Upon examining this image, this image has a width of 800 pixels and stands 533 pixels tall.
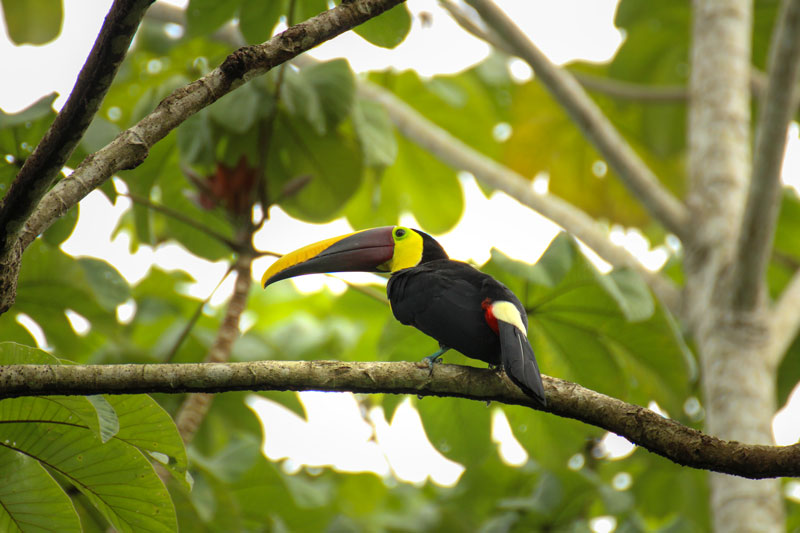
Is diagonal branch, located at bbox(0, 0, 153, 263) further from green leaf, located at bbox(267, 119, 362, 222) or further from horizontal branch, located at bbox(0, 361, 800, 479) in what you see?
green leaf, located at bbox(267, 119, 362, 222)

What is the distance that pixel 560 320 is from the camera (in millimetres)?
2955

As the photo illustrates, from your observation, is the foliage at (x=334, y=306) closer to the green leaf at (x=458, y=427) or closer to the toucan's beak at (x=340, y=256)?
the green leaf at (x=458, y=427)

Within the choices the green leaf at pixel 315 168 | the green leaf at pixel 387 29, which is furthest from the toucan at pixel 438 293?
the green leaf at pixel 315 168

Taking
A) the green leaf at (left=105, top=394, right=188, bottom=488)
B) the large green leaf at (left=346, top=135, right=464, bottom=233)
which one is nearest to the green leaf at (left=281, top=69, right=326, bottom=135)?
the large green leaf at (left=346, top=135, right=464, bottom=233)

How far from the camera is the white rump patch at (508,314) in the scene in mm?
2082

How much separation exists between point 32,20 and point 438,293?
82.8 inches

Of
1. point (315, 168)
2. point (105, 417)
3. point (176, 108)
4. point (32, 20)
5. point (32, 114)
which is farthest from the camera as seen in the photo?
point (315, 168)

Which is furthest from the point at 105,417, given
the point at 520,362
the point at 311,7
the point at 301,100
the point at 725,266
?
the point at 725,266

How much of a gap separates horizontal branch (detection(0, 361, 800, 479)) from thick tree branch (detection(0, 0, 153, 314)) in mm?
321

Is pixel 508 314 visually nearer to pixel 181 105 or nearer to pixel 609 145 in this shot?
pixel 181 105

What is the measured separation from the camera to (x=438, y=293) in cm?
230

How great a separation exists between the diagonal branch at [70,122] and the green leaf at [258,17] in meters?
1.64

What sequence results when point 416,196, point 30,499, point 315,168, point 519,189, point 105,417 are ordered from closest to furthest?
point 105,417 → point 30,499 → point 315,168 → point 519,189 → point 416,196

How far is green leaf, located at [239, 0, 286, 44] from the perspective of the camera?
10.2ft
